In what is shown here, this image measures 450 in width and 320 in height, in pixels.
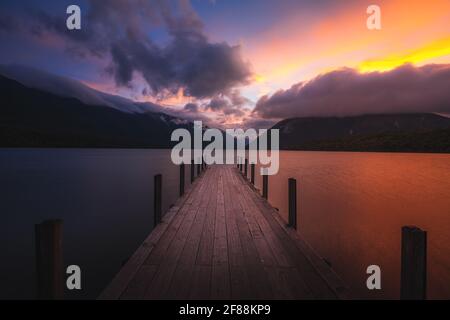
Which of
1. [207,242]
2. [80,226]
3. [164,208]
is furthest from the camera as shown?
[164,208]

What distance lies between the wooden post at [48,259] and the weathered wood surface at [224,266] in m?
0.75

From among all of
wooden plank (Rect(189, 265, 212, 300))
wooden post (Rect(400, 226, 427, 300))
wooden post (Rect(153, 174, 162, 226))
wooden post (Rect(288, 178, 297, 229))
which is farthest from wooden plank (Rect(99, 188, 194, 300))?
wooden post (Rect(400, 226, 427, 300))

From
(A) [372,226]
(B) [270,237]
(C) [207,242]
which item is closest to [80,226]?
(C) [207,242]

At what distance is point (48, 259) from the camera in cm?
323

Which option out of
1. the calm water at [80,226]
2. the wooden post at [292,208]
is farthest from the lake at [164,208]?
the wooden post at [292,208]

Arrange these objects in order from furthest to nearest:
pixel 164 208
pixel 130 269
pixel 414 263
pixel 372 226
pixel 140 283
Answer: pixel 164 208 → pixel 372 226 → pixel 130 269 → pixel 140 283 → pixel 414 263

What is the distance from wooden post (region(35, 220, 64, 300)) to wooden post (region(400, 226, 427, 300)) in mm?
4215

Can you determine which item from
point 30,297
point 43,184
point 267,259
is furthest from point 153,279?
point 43,184

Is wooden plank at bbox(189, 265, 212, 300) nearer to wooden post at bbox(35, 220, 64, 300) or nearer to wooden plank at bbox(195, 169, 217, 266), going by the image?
wooden plank at bbox(195, 169, 217, 266)

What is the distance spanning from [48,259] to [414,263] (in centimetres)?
438

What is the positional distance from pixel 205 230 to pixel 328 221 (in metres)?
10.7

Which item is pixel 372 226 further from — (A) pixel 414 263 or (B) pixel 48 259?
(B) pixel 48 259

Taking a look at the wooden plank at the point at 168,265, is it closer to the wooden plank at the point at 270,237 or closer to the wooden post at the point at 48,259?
the wooden post at the point at 48,259

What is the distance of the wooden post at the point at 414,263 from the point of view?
124 inches
